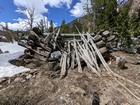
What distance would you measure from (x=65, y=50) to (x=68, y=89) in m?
2.50

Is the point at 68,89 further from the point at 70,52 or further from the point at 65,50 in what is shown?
the point at 65,50

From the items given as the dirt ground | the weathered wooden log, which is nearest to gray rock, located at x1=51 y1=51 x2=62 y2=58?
the dirt ground

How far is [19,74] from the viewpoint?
6.16 meters

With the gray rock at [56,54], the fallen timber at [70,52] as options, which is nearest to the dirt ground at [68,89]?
the fallen timber at [70,52]

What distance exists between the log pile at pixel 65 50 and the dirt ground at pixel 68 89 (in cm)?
24

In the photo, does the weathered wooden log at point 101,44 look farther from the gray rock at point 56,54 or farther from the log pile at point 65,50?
the gray rock at point 56,54

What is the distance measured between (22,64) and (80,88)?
3.02 metres

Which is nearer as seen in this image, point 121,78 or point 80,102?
point 80,102

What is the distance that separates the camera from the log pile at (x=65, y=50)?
6043 mm

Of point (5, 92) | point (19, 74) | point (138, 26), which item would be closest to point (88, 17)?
point (138, 26)

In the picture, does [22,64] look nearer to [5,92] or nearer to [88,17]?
[5,92]

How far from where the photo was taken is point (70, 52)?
668cm

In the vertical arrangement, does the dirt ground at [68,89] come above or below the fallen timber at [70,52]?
below

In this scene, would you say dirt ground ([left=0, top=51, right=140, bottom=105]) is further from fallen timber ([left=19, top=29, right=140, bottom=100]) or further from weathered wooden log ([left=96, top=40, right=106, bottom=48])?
weathered wooden log ([left=96, top=40, right=106, bottom=48])
